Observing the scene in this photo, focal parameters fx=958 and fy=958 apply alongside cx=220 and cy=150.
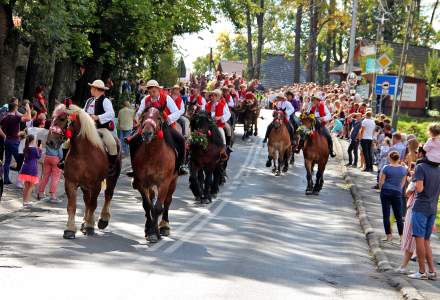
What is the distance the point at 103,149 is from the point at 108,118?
1.94 ft

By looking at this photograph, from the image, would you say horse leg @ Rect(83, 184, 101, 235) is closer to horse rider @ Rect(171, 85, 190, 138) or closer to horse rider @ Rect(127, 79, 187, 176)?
horse rider @ Rect(127, 79, 187, 176)

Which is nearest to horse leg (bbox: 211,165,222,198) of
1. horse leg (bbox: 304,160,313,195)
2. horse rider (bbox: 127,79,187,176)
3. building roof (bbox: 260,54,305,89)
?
horse leg (bbox: 304,160,313,195)

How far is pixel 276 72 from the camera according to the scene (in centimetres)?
11162

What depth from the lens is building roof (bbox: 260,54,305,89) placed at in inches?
4363

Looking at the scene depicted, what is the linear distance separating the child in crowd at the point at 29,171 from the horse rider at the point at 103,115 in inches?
155

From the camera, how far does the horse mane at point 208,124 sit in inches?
835

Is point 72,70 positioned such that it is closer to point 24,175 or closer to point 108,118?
point 24,175

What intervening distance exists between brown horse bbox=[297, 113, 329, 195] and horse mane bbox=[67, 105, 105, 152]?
34.0 feet

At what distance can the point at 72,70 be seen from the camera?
35.5 m

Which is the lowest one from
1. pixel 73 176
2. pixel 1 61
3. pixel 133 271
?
pixel 133 271

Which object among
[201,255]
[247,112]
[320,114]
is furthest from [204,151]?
[247,112]

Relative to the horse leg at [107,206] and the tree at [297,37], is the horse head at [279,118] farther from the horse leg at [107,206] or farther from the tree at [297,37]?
the tree at [297,37]

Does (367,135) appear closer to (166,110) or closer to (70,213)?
(166,110)

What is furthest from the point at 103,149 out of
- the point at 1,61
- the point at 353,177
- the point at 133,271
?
the point at 353,177
